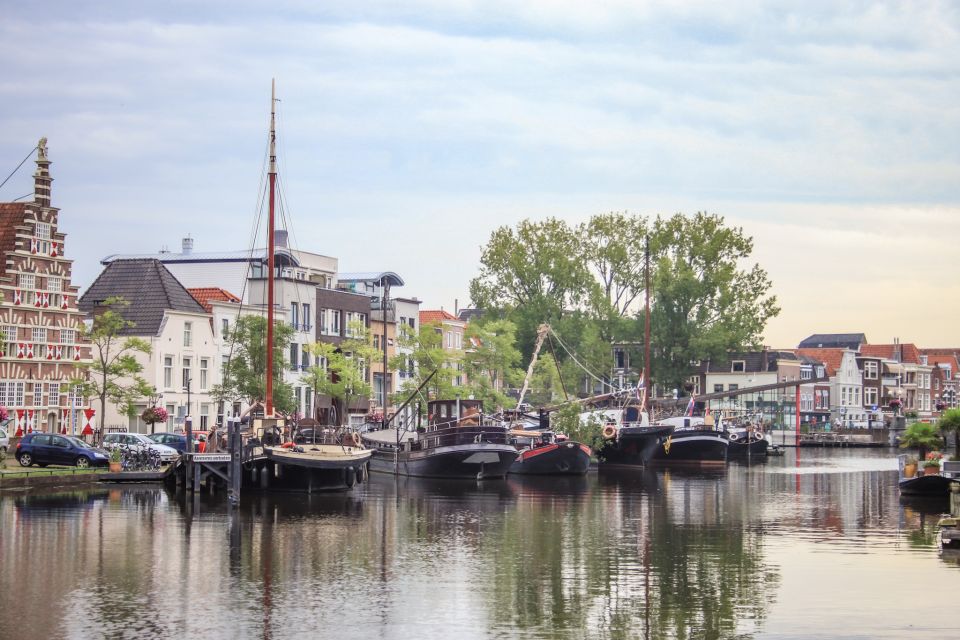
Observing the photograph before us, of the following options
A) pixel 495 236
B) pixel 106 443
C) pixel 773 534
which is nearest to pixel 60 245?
pixel 106 443

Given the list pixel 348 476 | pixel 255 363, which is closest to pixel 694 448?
pixel 255 363

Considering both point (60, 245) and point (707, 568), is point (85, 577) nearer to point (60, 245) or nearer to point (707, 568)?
point (707, 568)

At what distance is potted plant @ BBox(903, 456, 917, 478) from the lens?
63562 mm

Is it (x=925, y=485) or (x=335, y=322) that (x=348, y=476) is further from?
(x=335, y=322)

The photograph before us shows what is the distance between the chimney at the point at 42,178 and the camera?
254 feet

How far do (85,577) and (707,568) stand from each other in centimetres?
1588

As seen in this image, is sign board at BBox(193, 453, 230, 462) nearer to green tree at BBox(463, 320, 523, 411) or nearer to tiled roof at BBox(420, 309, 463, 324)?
green tree at BBox(463, 320, 523, 411)

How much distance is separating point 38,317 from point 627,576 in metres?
51.2

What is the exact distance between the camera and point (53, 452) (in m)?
66.7

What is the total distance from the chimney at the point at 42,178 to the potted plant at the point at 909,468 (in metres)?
46.8

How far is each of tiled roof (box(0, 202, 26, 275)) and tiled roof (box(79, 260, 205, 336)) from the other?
43.1 feet

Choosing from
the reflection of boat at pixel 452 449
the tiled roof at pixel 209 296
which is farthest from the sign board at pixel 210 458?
the tiled roof at pixel 209 296

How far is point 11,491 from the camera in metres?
58.5

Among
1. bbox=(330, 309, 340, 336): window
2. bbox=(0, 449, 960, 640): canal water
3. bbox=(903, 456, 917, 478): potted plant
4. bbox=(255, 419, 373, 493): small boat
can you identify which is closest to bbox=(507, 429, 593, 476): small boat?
bbox=(255, 419, 373, 493): small boat
